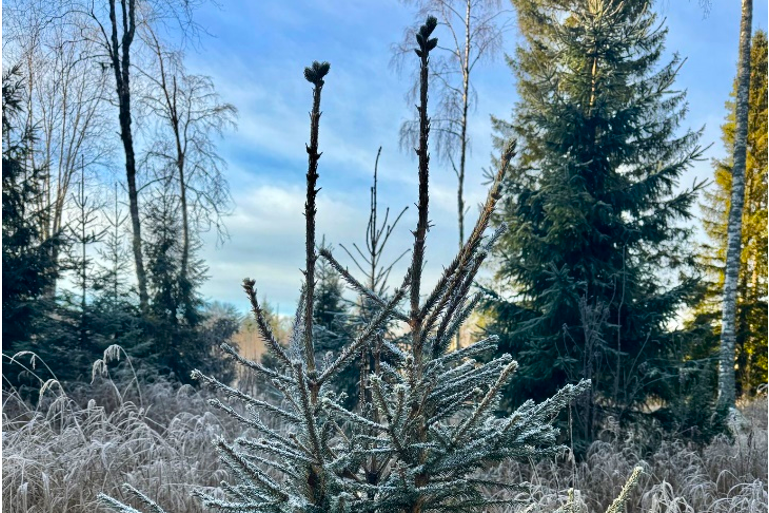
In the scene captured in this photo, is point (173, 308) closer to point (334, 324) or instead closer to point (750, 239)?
point (334, 324)

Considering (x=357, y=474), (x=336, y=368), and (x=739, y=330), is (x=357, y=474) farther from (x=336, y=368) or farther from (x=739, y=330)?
(x=739, y=330)

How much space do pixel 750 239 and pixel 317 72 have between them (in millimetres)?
13932

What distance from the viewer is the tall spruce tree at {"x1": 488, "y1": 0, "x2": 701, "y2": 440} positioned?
19.8ft

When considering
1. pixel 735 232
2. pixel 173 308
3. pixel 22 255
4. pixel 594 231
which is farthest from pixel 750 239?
pixel 22 255

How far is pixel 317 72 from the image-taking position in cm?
116

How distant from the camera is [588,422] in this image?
5.49 m

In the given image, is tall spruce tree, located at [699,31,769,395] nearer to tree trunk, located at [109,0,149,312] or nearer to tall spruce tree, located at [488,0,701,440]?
tall spruce tree, located at [488,0,701,440]

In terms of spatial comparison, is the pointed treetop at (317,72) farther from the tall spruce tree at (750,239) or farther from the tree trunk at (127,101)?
the tall spruce tree at (750,239)

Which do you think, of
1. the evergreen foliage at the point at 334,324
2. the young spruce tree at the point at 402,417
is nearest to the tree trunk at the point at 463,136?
the evergreen foliage at the point at 334,324

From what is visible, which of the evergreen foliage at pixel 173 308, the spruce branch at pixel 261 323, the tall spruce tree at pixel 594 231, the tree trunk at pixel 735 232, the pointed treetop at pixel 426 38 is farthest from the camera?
the evergreen foliage at pixel 173 308

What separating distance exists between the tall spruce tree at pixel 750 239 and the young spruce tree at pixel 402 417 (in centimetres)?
1118

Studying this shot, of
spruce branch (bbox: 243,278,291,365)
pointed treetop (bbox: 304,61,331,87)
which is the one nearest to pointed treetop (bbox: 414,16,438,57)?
pointed treetop (bbox: 304,61,331,87)

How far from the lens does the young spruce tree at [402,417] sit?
3.98ft

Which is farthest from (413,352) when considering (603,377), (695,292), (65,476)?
(695,292)
